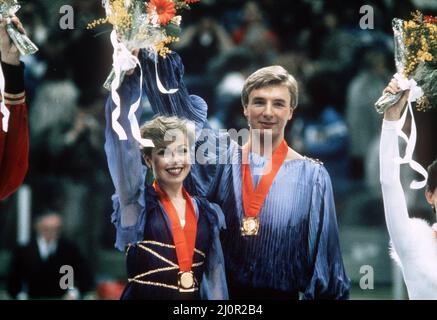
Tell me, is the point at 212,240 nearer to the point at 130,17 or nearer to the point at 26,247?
the point at 130,17

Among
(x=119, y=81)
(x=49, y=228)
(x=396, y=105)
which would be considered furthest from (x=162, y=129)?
(x=49, y=228)

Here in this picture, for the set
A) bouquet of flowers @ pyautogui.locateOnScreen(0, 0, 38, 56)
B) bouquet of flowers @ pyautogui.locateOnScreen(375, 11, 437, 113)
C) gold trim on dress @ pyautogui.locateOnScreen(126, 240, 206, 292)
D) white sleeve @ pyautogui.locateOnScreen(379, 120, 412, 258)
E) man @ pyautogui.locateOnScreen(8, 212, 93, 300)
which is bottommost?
man @ pyautogui.locateOnScreen(8, 212, 93, 300)

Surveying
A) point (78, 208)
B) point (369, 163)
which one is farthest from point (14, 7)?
point (369, 163)

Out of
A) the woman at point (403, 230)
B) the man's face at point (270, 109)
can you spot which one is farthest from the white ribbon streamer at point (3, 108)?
the woman at point (403, 230)

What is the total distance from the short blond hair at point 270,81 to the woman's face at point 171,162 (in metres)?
0.42

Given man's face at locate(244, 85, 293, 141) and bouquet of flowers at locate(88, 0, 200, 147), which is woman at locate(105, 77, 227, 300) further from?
man's face at locate(244, 85, 293, 141)

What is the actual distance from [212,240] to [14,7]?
1.41 metres

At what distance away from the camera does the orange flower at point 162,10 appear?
6.02 m

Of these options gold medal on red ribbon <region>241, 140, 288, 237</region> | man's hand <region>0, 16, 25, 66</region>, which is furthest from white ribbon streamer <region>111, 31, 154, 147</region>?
gold medal on red ribbon <region>241, 140, 288, 237</region>

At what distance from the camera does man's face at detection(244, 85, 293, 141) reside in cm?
617

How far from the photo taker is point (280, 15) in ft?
25.4

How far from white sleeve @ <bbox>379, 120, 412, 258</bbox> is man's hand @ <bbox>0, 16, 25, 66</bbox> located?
68.2 inches

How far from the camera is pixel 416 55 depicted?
610cm

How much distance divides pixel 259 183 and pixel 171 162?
1.43 feet
